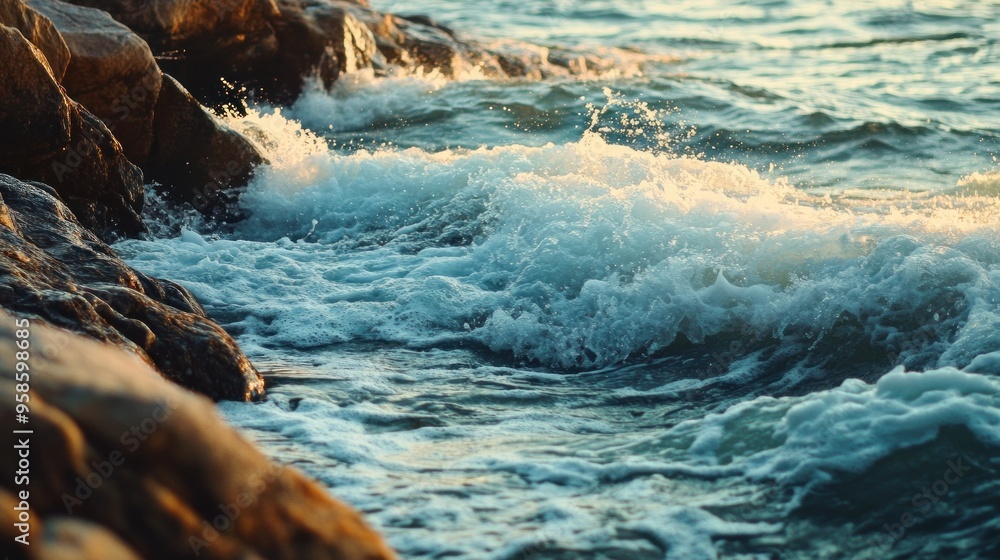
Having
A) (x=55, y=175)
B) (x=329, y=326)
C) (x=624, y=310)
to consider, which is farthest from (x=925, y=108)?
(x=55, y=175)

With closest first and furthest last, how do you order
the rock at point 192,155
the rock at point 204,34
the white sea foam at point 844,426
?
the white sea foam at point 844,426, the rock at point 192,155, the rock at point 204,34

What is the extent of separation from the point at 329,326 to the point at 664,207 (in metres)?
2.28

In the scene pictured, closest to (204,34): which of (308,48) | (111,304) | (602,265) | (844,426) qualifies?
(308,48)

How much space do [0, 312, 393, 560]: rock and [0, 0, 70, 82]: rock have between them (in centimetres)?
496

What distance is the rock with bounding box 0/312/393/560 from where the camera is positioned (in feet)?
6.29

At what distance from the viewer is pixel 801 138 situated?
1020cm

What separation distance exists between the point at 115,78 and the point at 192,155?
0.74m

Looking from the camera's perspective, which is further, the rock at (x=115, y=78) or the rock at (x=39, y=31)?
the rock at (x=115, y=78)

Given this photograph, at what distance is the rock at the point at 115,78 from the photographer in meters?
7.26

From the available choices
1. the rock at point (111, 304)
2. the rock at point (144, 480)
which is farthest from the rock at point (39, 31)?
the rock at point (144, 480)

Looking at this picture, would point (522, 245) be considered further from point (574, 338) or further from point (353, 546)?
point (353, 546)

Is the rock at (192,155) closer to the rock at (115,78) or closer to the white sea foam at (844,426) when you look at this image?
the rock at (115,78)

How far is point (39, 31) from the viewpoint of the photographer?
21.6 ft

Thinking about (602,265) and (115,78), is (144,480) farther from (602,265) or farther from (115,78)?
Result: (115,78)
